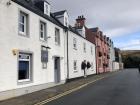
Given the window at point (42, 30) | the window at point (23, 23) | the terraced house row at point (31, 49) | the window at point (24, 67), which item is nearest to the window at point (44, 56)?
the terraced house row at point (31, 49)

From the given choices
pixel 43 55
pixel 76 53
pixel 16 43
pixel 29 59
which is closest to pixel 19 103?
pixel 16 43

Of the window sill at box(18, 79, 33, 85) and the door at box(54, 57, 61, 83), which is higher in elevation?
the door at box(54, 57, 61, 83)

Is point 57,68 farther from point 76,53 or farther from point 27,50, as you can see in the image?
point 76,53

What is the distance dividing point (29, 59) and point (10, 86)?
3.66m

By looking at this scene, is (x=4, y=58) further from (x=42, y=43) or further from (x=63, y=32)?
(x=63, y=32)

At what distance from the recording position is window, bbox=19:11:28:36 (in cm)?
1903

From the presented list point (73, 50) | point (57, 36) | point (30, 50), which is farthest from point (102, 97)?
point (73, 50)

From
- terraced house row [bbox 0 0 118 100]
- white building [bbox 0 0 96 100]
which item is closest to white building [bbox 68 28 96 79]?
terraced house row [bbox 0 0 118 100]

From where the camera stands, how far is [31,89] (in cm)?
1942

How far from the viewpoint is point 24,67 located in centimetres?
1917

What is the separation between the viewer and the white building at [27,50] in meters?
16.3

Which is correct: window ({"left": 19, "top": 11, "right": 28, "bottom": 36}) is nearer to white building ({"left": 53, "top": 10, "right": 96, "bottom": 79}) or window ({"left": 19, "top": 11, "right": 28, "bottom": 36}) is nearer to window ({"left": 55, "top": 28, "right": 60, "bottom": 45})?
window ({"left": 55, "top": 28, "right": 60, "bottom": 45})

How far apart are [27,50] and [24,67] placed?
1181 millimetres

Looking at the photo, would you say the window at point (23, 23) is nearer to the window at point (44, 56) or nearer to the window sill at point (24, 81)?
the window at point (44, 56)
